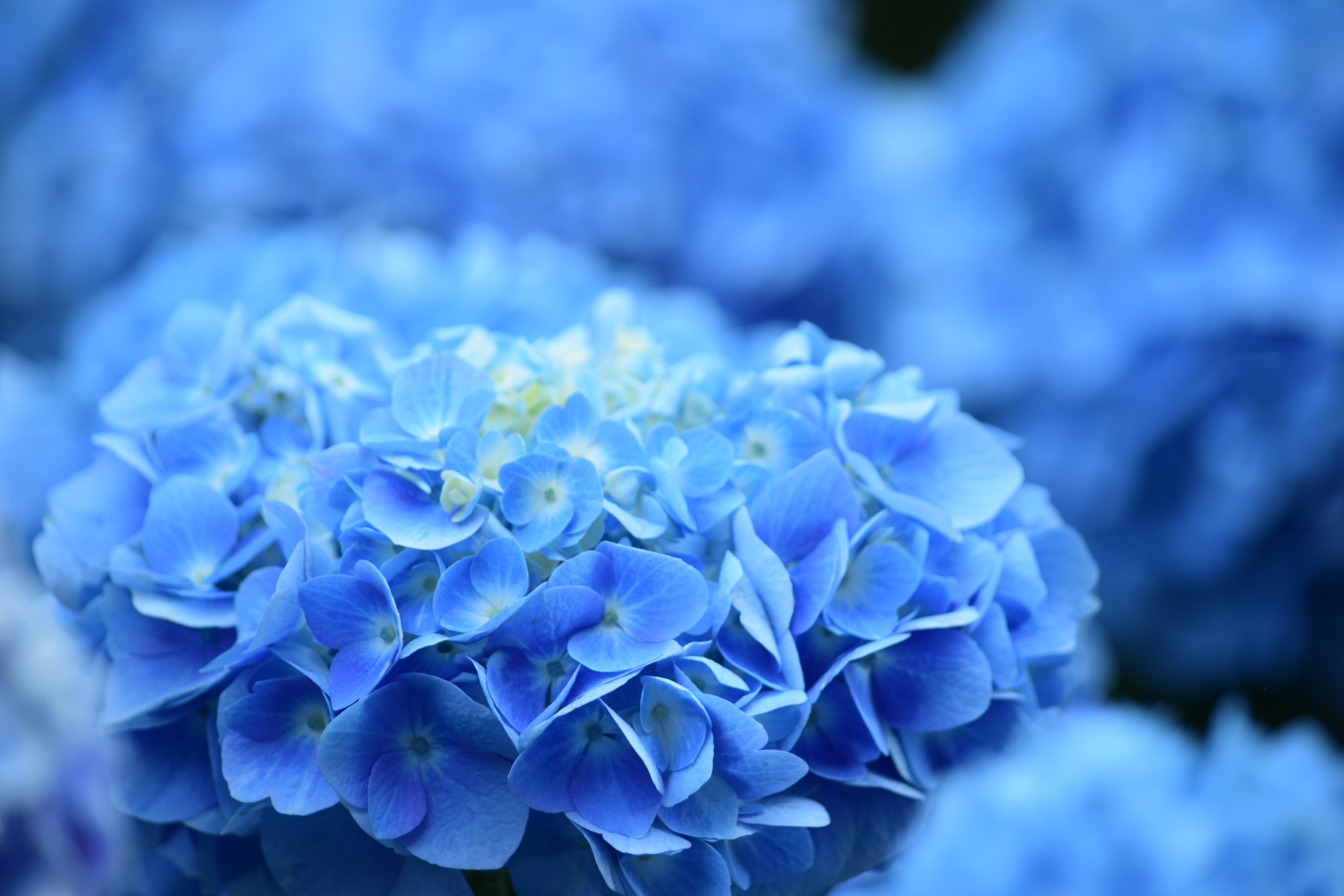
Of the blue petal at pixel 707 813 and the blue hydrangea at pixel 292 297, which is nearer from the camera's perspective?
the blue petal at pixel 707 813

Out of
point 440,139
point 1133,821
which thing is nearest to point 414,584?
point 1133,821

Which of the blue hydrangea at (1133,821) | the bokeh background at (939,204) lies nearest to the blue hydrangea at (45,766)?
the blue hydrangea at (1133,821)

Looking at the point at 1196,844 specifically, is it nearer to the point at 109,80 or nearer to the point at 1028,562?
the point at 1028,562

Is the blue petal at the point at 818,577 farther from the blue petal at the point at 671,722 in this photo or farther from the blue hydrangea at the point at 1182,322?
the blue hydrangea at the point at 1182,322

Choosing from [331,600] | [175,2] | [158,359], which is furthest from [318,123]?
[331,600]

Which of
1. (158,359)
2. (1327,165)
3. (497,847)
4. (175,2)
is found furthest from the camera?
(175,2)

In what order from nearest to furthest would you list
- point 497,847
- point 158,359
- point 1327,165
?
point 497,847 < point 158,359 < point 1327,165
